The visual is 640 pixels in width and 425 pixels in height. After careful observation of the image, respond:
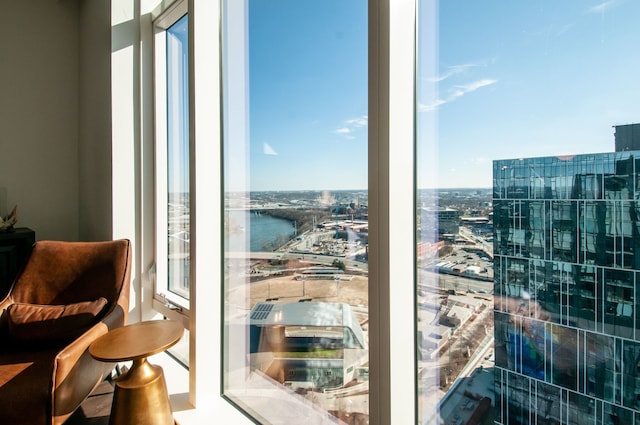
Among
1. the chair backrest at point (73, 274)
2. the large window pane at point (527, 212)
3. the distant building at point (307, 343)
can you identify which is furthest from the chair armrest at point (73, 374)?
the large window pane at point (527, 212)

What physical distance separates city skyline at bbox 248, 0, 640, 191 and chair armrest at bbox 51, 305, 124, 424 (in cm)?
118

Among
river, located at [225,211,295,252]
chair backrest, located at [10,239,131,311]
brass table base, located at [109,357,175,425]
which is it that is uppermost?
river, located at [225,211,295,252]

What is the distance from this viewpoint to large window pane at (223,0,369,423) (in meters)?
1.33

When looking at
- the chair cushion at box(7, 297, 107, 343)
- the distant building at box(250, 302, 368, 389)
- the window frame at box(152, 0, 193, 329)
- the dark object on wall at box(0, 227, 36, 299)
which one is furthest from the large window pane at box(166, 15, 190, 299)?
the dark object on wall at box(0, 227, 36, 299)

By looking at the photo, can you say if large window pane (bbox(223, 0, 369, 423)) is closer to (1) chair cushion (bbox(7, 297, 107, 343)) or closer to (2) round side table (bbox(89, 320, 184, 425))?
(2) round side table (bbox(89, 320, 184, 425))

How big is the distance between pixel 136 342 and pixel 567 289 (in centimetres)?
169

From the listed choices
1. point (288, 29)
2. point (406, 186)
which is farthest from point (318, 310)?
point (288, 29)

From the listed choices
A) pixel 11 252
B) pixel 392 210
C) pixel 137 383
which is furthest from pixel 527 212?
pixel 11 252

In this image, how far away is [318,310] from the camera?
1492 mm

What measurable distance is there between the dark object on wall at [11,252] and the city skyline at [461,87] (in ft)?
7.93

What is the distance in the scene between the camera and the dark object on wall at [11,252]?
2.67 m

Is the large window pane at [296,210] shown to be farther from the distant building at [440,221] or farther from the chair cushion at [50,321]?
the chair cushion at [50,321]

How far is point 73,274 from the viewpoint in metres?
2.26

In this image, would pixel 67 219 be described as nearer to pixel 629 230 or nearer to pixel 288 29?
pixel 288 29
